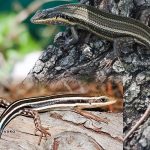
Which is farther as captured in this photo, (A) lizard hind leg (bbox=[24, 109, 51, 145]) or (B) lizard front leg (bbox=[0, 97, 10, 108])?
(B) lizard front leg (bbox=[0, 97, 10, 108])

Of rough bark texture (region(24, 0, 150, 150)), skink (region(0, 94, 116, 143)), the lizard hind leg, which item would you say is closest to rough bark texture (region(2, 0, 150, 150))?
rough bark texture (region(24, 0, 150, 150))

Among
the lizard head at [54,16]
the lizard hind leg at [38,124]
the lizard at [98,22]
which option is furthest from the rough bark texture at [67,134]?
the lizard head at [54,16]

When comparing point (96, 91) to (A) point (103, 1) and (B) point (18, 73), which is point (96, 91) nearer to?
(B) point (18, 73)

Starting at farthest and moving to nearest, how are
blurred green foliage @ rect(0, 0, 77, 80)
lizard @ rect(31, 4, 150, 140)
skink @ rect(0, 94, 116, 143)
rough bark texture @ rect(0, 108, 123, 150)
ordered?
blurred green foliage @ rect(0, 0, 77, 80)
lizard @ rect(31, 4, 150, 140)
skink @ rect(0, 94, 116, 143)
rough bark texture @ rect(0, 108, 123, 150)

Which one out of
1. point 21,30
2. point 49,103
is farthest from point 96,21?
point 49,103

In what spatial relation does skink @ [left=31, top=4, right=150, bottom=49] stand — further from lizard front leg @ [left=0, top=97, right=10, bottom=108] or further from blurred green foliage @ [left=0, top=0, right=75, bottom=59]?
lizard front leg @ [left=0, top=97, right=10, bottom=108]

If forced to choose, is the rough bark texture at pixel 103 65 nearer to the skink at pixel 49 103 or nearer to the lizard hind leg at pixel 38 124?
the skink at pixel 49 103
